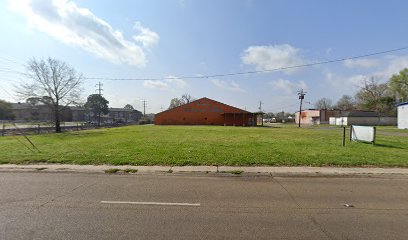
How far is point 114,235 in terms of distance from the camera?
343 centimetres

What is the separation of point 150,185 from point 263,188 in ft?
10.3

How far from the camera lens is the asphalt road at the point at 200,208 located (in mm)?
3570

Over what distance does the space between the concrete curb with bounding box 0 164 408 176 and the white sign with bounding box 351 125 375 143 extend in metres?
6.91

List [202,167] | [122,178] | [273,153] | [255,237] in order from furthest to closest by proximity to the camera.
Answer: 1. [273,153]
2. [202,167]
3. [122,178]
4. [255,237]

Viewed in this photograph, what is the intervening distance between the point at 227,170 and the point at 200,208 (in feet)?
11.5

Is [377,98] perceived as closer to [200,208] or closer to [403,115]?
[403,115]

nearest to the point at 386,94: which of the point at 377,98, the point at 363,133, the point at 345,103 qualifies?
the point at 377,98

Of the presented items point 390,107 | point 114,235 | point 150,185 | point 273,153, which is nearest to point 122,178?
point 150,185

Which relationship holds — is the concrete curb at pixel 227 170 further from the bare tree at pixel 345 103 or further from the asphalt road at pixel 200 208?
the bare tree at pixel 345 103

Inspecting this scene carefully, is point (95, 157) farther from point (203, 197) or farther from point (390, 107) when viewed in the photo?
point (390, 107)

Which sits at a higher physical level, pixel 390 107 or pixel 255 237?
pixel 390 107

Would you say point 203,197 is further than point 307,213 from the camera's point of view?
Yes

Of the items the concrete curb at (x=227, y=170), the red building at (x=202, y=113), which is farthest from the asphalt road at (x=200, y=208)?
the red building at (x=202, y=113)

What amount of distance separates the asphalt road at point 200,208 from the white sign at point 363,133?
8.89 meters
